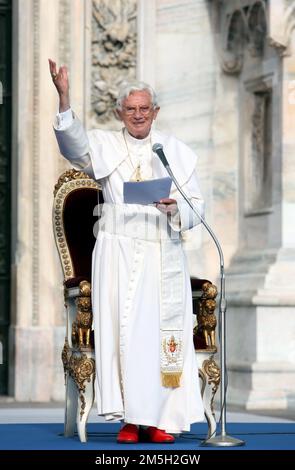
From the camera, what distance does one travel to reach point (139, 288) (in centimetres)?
822

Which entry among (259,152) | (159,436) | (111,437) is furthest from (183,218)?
(259,152)

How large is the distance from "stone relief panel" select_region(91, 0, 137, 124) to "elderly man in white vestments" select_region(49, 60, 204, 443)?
14.3 feet

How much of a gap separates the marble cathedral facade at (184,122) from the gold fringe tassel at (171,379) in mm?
3870

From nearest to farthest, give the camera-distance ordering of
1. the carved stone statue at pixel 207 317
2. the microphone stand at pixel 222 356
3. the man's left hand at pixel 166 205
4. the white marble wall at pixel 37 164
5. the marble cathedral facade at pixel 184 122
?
the microphone stand at pixel 222 356
the man's left hand at pixel 166 205
the carved stone statue at pixel 207 317
the marble cathedral facade at pixel 184 122
the white marble wall at pixel 37 164

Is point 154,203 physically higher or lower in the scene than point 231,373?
higher

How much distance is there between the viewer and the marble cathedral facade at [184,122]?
1223 cm

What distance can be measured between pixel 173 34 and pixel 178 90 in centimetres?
47

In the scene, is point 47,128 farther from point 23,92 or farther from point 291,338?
point 291,338

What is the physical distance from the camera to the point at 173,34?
1302cm

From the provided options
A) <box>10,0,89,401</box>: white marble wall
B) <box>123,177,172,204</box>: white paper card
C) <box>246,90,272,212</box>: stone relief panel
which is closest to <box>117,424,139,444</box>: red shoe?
<box>123,177,172,204</box>: white paper card

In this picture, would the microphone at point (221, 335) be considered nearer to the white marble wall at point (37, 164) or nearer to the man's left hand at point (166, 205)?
the man's left hand at point (166, 205)

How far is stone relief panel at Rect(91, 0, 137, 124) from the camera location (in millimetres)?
12789

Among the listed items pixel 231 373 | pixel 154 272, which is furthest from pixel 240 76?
pixel 154 272

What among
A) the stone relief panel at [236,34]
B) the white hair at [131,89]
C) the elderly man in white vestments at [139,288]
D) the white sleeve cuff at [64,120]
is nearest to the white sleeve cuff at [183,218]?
the elderly man in white vestments at [139,288]
